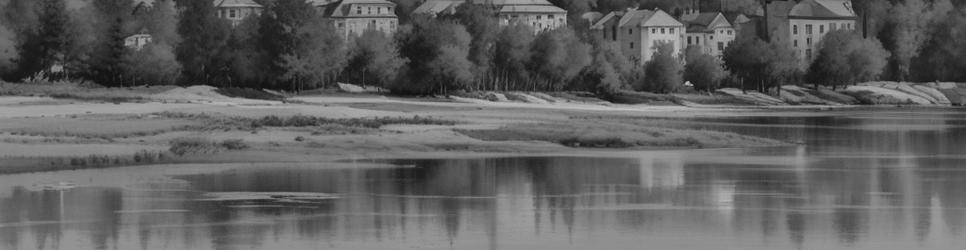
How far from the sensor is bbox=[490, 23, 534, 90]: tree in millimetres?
163000

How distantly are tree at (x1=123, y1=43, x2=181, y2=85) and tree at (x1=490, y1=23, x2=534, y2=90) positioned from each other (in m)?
32.4

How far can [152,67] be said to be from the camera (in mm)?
139250

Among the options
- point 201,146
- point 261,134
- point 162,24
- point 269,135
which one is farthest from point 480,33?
point 201,146

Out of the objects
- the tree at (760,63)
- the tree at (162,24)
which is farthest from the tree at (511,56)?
the tree at (162,24)

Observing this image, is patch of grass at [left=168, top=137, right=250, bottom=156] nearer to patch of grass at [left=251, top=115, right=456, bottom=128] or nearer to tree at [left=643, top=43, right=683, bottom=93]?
patch of grass at [left=251, top=115, right=456, bottom=128]

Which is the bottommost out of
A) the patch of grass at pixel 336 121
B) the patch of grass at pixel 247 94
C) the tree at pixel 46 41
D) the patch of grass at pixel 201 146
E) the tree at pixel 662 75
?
the patch of grass at pixel 201 146

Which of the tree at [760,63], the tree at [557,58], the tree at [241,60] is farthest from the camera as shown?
the tree at [760,63]

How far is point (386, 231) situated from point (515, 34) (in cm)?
12656

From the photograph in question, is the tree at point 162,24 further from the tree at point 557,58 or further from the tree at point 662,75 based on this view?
the tree at point 662,75

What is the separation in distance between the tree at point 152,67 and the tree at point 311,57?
8518 mm

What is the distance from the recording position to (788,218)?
4175 centimetres

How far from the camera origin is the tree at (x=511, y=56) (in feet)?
535

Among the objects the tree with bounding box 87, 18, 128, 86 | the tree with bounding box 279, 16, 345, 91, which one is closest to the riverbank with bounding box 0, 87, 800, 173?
the tree with bounding box 87, 18, 128, 86

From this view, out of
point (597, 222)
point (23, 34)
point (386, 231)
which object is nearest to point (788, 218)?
point (597, 222)
